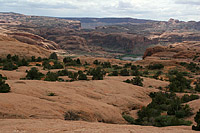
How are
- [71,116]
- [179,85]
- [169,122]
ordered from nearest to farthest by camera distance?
[71,116] < [169,122] < [179,85]

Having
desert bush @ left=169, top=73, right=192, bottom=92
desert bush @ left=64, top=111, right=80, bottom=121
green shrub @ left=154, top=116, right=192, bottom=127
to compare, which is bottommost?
desert bush @ left=169, top=73, right=192, bottom=92

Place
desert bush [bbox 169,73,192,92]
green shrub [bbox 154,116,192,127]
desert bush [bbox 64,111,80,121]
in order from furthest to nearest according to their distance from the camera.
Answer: desert bush [bbox 169,73,192,92]
green shrub [bbox 154,116,192,127]
desert bush [bbox 64,111,80,121]

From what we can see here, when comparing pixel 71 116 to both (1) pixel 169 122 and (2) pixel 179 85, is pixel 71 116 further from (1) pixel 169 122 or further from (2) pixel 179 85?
(2) pixel 179 85

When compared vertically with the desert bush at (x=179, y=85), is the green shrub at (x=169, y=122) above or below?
above

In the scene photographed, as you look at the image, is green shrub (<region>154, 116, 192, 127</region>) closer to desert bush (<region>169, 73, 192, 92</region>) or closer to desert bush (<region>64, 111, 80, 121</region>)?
desert bush (<region>64, 111, 80, 121</region>)

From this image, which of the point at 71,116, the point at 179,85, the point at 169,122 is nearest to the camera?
the point at 71,116

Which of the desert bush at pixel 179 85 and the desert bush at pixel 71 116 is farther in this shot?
the desert bush at pixel 179 85

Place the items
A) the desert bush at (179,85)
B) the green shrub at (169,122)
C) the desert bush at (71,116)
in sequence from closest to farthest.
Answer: the desert bush at (71,116), the green shrub at (169,122), the desert bush at (179,85)

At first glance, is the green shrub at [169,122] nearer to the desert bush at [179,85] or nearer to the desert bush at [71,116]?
the desert bush at [71,116]

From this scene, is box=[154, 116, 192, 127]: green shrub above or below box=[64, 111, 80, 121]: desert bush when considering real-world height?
below

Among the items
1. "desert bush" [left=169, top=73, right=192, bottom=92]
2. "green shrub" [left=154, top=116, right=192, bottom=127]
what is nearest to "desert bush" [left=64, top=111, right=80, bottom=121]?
"green shrub" [left=154, top=116, right=192, bottom=127]

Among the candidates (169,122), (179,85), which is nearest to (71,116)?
(169,122)

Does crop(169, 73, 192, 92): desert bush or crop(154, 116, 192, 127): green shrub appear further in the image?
crop(169, 73, 192, 92): desert bush

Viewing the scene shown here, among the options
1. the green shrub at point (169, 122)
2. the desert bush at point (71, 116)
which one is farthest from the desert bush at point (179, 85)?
the desert bush at point (71, 116)
